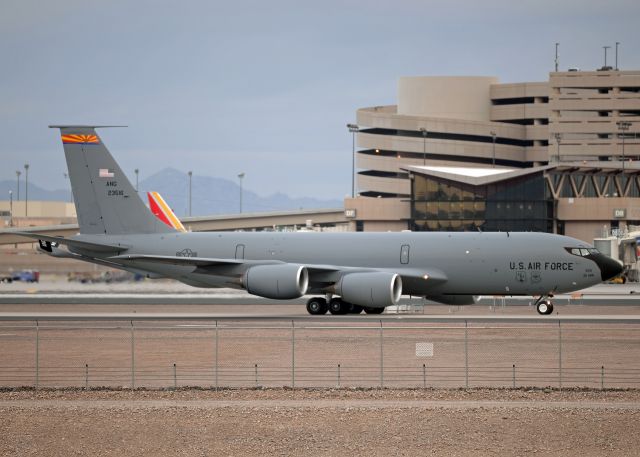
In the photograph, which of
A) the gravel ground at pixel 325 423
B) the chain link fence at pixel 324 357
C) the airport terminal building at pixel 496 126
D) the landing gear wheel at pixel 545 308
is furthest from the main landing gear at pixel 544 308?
the airport terminal building at pixel 496 126

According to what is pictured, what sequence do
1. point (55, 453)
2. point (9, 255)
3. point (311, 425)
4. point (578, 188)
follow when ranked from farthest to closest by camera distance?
1. point (578, 188)
2. point (9, 255)
3. point (311, 425)
4. point (55, 453)

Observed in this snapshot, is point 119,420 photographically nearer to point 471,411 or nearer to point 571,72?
point 471,411

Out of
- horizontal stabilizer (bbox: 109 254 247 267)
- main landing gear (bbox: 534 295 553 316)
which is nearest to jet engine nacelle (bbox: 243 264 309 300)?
horizontal stabilizer (bbox: 109 254 247 267)

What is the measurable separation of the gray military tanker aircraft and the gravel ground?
25.9m

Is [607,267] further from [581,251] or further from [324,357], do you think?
[324,357]

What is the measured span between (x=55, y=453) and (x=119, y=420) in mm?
2382

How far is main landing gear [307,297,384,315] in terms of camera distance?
57438mm

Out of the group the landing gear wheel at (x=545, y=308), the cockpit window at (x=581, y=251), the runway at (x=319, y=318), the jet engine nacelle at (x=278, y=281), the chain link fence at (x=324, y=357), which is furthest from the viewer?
the cockpit window at (x=581, y=251)

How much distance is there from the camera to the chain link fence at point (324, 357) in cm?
3180

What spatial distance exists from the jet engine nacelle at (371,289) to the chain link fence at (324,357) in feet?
23.2

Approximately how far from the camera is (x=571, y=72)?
181 meters

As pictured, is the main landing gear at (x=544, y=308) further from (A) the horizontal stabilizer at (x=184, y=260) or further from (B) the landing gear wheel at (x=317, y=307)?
(A) the horizontal stabilizer at (x=184, y=260)

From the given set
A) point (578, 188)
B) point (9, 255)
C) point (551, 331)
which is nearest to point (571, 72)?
point (578, 188)

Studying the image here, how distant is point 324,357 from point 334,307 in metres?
20.7
